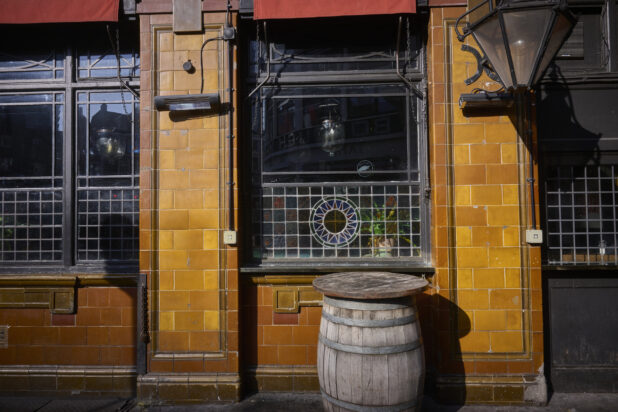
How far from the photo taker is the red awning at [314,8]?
11.2 ft

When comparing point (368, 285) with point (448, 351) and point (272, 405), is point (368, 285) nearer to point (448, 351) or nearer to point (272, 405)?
point (448, 351)

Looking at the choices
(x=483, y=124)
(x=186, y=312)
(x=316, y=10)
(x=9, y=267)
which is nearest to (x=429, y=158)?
(x=483, y=124)

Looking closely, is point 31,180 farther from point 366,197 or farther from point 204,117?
point 366,197

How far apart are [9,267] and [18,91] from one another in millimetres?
1966

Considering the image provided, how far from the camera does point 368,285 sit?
2.79 meters

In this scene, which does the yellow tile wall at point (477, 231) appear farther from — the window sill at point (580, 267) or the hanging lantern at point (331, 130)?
the hanging lantern at point (331, 130)

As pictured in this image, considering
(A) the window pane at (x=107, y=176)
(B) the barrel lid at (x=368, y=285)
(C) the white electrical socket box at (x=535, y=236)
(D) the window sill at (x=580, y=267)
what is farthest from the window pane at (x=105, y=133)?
(D) the window sill at (x=580, y=267)

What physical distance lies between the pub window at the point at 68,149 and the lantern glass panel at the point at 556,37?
3.94 meters

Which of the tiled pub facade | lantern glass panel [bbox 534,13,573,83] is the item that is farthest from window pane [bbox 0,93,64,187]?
lantern glass panel [bbox 534,13,573,83]

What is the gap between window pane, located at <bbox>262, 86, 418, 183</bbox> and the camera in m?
3.76

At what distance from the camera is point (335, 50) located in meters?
3.81

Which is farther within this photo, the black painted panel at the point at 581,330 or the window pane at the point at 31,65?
the window pane at the point at 31,65

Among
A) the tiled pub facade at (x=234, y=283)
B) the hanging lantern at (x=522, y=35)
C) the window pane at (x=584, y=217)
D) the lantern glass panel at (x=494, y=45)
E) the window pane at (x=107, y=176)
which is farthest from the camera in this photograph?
the window pane at (x=107, y=176)

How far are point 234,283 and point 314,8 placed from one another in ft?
9.27
